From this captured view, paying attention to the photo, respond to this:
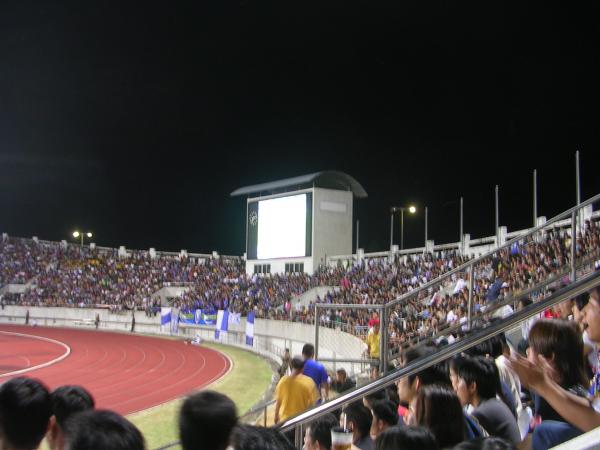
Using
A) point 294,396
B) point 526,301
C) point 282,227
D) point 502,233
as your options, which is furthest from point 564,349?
point 282,227

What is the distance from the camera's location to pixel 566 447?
7.18ft

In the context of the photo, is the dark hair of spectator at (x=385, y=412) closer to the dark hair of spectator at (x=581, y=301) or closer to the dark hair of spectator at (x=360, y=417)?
the dark hair of spectator at (x=360, y=417)

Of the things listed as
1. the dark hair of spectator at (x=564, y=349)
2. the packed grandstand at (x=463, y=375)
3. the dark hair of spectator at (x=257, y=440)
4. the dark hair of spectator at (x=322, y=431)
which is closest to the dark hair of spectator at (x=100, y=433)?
the packed grandstand at (x=463, y=375)

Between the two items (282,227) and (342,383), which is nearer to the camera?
(342,383)

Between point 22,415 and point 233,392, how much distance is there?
16.9 meters

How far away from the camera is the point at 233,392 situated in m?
19.1

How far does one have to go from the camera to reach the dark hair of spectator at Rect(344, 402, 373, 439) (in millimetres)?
4336

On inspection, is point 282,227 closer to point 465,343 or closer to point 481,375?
point 481,375

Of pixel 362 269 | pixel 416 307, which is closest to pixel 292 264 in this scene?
pixel 362 269

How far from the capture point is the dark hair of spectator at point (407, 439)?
256 cm

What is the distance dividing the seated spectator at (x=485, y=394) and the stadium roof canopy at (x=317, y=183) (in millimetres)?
35567

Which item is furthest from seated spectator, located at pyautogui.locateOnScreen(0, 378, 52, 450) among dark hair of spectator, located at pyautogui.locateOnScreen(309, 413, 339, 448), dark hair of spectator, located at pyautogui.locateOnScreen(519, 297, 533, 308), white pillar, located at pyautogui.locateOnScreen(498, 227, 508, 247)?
white pillar, located at pyautogui.locateOnScreen(498, 227, 508, 247)

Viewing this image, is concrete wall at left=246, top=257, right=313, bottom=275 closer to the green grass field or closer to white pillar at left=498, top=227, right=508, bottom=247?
the green grass field

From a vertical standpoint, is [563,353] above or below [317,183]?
below
